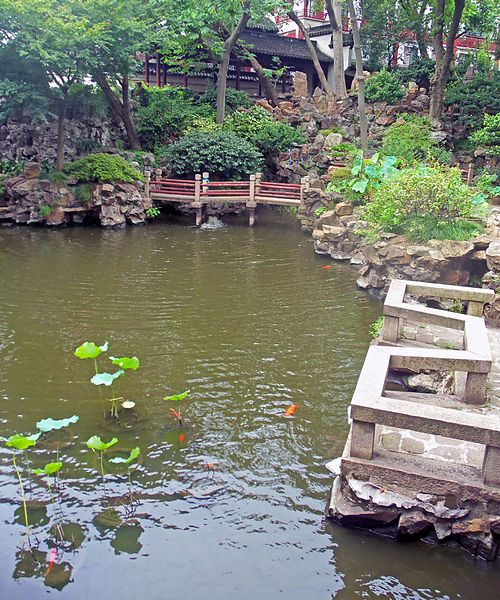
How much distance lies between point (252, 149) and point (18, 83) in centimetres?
815

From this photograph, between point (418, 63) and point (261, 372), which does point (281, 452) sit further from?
point (418, 63)

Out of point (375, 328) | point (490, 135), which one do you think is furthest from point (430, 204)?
point (490, 135)

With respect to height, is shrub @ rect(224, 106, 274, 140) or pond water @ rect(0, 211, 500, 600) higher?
shrub @ rect(224, 106, 274, 140)

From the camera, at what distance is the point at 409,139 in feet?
69.1

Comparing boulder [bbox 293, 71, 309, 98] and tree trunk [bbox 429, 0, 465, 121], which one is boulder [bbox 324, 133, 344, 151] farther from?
boulder [bbox 293, 71, 309, 98]

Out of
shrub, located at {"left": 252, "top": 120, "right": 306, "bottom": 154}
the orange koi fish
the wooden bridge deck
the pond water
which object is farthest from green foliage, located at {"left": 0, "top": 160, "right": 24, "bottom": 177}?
the orange koi fish

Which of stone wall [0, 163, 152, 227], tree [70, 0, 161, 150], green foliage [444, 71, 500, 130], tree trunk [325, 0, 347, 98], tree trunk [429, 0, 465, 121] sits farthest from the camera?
tree trunk [325, 0, 347, 98]

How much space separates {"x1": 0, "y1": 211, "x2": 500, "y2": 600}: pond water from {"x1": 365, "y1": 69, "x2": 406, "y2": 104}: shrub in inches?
572

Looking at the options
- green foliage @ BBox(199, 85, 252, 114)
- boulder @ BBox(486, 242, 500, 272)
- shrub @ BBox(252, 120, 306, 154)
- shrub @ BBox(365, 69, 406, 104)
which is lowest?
boulder @ BBox(486, 242, 500, 272)

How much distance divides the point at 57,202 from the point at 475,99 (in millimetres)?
16647

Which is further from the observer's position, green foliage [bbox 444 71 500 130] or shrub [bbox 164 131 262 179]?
green foliage [bbox 444 71 500 130]

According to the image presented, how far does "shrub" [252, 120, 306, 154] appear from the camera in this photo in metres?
21.8

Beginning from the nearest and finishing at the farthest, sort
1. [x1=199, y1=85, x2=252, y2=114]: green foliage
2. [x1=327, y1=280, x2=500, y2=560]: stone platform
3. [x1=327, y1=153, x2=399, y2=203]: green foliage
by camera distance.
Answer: [x1=327, y1=280, x2=500, y2=560]: stone platform < [x1=327, y1=153, x2=399, y2=203]: green foliage < [x1=199, y1=85, x2=252, y2=114]: green foliage

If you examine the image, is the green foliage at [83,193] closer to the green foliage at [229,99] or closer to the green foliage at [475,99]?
the green foliage at [229,99]
